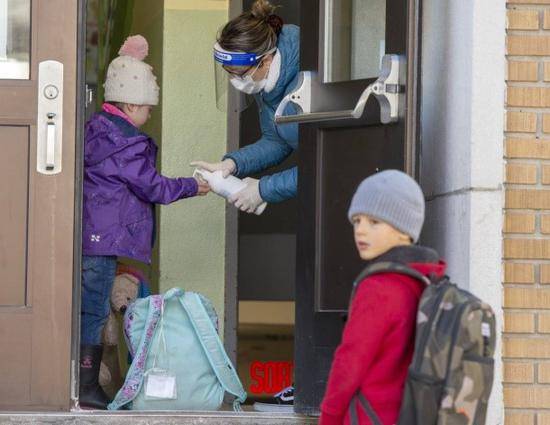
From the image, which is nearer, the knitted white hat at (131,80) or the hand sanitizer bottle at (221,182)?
the knitted white hat at (131,80)

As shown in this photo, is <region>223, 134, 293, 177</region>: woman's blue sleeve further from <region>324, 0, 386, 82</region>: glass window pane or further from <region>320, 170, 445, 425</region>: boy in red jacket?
<region>320, 170, 445, 425</region>: boy in red jacket

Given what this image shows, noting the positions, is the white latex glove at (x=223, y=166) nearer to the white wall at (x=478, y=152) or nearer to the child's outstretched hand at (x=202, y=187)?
the child's outstretched hand at (x=202, y=187)

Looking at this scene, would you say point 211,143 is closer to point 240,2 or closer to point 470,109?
point 240,2

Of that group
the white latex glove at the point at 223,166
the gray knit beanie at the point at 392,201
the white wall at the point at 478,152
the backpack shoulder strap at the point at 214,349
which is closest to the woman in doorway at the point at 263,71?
the white latex glove at the point at 223,166

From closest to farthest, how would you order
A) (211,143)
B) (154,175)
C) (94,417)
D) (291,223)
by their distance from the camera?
(94,417) → (154,175) → (211,143) → (291,223)

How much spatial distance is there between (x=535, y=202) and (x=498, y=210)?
17cm

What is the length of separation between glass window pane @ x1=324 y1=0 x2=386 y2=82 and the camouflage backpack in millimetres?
1903

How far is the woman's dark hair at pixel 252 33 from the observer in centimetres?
614

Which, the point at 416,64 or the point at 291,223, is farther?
the point at 291,223

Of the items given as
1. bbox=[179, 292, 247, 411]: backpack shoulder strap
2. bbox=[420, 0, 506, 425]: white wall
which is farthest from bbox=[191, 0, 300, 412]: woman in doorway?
bbox=[420, 0, 506, 425]: white wall

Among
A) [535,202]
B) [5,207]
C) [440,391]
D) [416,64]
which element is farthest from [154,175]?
[440,391]

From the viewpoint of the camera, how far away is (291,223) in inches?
349

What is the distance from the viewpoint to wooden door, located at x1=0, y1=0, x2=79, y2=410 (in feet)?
17.9

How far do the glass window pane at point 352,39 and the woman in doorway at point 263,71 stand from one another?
557 millimetres
